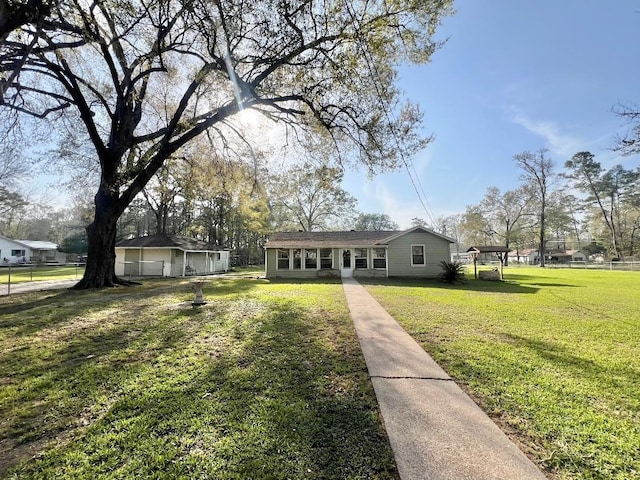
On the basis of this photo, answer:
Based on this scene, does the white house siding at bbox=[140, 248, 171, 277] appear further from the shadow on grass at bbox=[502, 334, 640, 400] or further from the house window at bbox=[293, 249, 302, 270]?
the shadow on grass at bbox=[502, 334, 640, 400]

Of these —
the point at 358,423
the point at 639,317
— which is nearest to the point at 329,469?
the point at 358,423

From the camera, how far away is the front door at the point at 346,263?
19.6 metres

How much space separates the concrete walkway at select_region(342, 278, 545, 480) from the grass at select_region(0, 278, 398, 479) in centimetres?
18

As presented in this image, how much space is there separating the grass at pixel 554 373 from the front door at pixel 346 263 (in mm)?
11224

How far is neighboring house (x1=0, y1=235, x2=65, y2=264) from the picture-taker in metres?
36.6

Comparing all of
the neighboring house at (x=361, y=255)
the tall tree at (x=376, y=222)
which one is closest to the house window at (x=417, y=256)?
the neighboring house at (x=361, y=255)

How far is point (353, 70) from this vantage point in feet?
27.0

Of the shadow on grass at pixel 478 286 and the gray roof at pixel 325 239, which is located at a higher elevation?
the gray roof at pixel 325 239

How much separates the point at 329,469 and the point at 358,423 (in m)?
0.68

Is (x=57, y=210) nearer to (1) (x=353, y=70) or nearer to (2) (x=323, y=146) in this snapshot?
(2) (x=323, y=146)

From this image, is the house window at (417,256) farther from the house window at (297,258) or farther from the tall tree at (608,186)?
the tall tree at (608,186)

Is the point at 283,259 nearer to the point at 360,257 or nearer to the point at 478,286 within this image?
the point at 360,257

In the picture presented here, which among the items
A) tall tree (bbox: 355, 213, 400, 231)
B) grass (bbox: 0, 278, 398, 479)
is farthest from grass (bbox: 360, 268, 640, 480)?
tall tree (bbox: 355, 213, 400, 231)

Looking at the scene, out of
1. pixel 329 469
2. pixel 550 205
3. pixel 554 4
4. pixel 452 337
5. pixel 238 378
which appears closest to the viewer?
pixel 329 469
